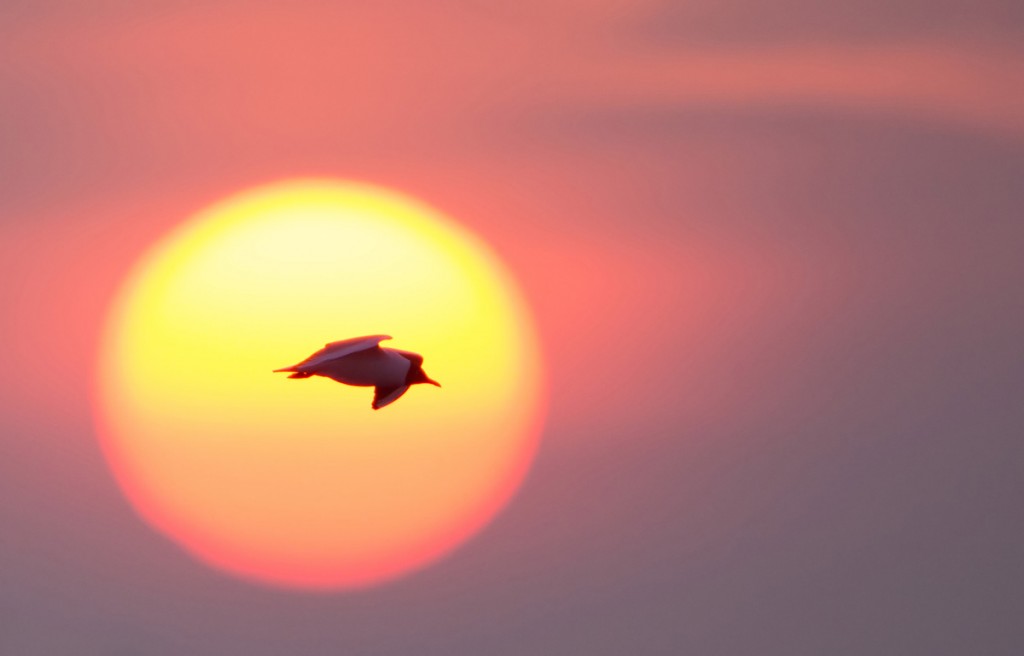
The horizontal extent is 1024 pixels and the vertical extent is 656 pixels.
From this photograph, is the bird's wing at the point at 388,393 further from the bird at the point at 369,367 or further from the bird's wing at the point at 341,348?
the bird's wing at the point at 341,348

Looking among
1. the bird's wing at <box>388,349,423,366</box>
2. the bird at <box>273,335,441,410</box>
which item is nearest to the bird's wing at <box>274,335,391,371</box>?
the bird at <box>273,335,441,410</box>

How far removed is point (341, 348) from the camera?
46.1 meters

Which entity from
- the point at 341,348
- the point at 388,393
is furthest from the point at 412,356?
the point at 341,348

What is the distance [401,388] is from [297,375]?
5.07 m

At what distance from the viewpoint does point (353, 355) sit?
46.9 metres

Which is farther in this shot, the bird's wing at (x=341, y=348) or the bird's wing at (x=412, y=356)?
the bird's wing at (x=412, y=356)

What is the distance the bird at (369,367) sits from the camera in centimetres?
4569

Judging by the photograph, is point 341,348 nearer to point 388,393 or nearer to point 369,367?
point 369,367

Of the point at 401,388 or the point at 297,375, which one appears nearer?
the point at 297,375

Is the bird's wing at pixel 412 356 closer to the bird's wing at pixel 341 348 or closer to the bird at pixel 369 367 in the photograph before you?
the bird at pixel 369 367

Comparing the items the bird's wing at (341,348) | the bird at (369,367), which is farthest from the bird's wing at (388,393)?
the bird's wing at (341,348)

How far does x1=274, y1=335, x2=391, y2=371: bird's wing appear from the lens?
45281mm

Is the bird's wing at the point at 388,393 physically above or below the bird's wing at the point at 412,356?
below

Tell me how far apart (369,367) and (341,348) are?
233cm
